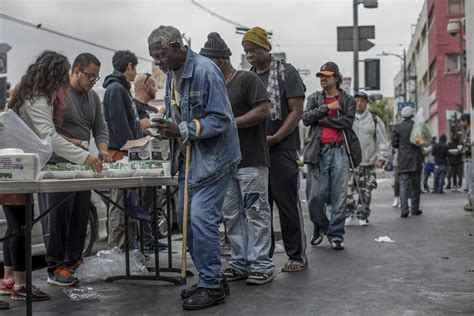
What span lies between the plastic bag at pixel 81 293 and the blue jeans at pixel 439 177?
57.3 ft

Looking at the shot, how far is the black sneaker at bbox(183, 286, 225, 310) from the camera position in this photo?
5.10 meters

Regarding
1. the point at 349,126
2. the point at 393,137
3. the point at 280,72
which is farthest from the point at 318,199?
the point at 393,137

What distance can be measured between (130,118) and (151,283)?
211 centimetres

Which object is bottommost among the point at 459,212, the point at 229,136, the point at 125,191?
the point at 459,212

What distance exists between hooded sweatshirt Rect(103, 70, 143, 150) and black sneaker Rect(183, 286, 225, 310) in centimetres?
285

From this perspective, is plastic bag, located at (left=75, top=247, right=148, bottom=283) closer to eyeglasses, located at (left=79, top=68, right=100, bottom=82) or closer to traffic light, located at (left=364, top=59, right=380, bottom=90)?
eyeglasses, located at (left=79, top=68, right=100, bottom=82)

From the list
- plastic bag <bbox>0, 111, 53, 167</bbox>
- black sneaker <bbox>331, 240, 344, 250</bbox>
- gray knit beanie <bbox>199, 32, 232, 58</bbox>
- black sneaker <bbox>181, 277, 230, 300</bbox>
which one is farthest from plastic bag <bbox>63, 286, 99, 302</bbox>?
black sneaker <bbox>331, 240, 344, 250</bbox>

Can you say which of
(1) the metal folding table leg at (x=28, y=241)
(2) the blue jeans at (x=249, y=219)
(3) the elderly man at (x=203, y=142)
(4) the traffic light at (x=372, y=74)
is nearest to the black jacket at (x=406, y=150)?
(2) the blue jeans at (x=249, y=219)

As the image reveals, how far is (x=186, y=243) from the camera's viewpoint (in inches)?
213

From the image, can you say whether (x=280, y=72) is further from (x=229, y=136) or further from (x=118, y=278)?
(x=118, y=278)

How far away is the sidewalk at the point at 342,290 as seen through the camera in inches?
202

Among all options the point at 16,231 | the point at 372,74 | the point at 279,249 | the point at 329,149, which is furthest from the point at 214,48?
the point at 372,74

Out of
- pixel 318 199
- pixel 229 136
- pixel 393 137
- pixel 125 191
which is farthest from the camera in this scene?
pixel 393 137

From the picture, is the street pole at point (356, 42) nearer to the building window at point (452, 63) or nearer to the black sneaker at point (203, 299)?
the black sneaker at point (203, 299)
